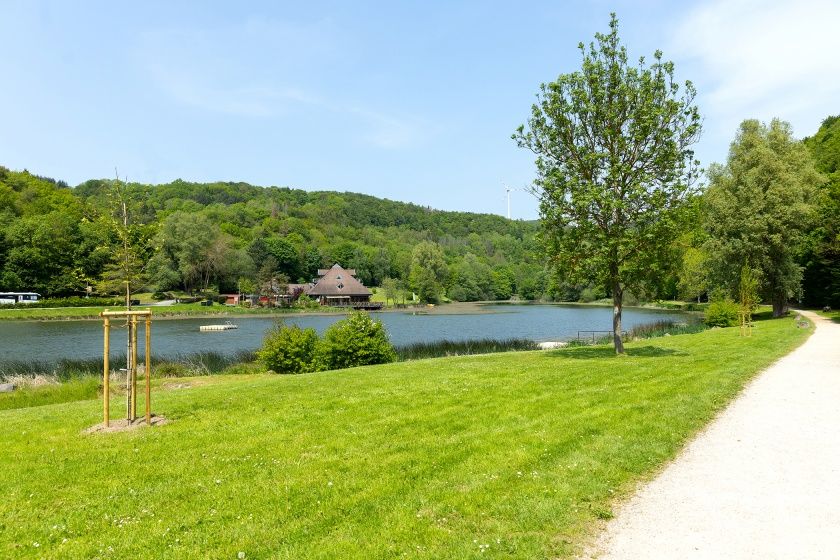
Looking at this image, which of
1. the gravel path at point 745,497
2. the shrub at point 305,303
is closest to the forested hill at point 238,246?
the shrub at point 305,303

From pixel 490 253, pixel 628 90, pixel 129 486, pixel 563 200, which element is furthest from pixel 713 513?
pixel 490 253

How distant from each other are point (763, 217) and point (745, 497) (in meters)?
36.6

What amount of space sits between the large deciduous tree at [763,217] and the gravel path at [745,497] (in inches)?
1180

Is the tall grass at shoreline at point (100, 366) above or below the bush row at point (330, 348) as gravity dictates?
below

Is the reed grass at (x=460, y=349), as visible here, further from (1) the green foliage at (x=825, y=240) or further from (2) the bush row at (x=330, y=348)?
Answer: (1) the green foliage at (x=825, y=240)

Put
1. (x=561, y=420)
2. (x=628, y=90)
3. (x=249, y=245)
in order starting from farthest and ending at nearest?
(x=249, y=245)
(x=628, y=90)
(x=561, y=420)

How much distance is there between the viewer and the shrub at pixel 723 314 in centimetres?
3753

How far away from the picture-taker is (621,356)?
19000 mm

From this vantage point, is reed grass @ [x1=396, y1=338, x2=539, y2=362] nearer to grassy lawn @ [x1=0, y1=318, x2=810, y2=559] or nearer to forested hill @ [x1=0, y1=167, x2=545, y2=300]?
forested hill @ [x1=0, y1=167, x2=545, y2=300]

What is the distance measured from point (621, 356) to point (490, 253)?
565 feet

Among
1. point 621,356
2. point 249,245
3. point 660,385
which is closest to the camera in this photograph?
point 660,385

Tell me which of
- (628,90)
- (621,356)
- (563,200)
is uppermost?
(628,90)

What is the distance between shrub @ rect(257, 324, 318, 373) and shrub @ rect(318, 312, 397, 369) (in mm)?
613

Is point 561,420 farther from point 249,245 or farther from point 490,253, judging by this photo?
point 490,253
